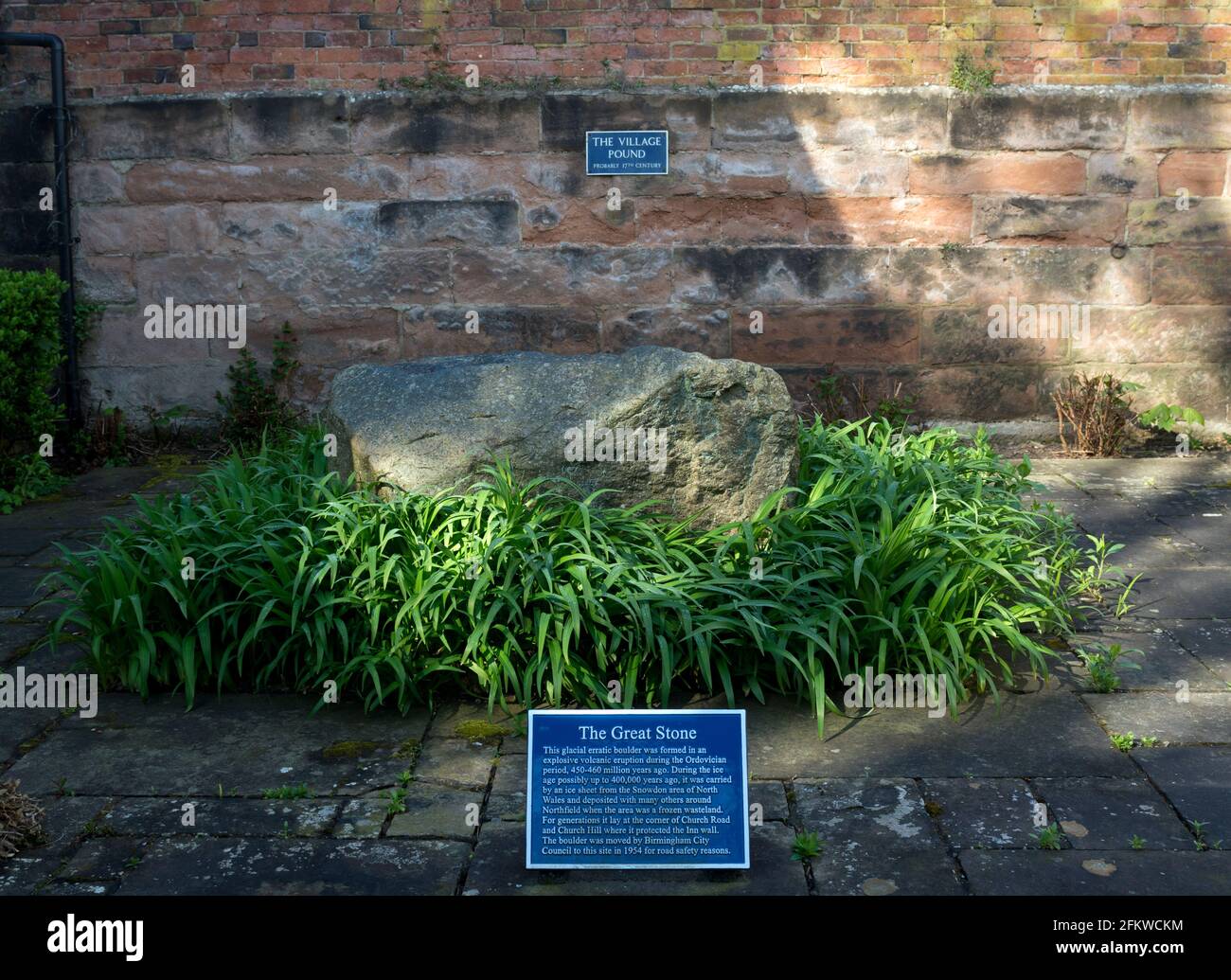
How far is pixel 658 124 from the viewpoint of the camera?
7.32m

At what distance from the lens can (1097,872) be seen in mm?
3062

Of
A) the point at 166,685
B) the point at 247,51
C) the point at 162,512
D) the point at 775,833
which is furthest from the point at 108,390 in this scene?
the point at 775,833

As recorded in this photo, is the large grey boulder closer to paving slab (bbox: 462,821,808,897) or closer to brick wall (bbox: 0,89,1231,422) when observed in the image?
paving slab (bbox: 462,821,808,897)

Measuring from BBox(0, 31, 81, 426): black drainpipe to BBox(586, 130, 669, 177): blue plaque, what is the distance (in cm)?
295

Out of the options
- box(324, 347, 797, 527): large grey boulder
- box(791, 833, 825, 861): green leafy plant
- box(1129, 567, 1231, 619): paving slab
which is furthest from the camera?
box(1129, 567, 1231, 619): paving slab

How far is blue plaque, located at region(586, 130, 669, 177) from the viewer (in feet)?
24.0

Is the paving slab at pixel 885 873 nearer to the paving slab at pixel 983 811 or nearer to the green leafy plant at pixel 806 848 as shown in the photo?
the green leafy plant at pixel 806 848

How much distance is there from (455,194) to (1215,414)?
180 inches

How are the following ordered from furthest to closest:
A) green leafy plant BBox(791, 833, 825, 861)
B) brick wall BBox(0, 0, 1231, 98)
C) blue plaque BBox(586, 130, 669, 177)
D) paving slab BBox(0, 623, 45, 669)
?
blue plaque BBox(586, 130, 669, 177)
brick wall BBox(0, 0, 1231, 98)
paving slab BBox(0, 623, 45, 669)
green leafy plant BBox(791, 833, 825, 861)

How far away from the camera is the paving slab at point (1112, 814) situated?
10.5ft

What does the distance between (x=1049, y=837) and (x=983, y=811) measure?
0.67 ft

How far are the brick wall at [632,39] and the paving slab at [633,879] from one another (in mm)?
5232

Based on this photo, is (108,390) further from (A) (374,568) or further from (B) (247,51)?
(A) (374,568)

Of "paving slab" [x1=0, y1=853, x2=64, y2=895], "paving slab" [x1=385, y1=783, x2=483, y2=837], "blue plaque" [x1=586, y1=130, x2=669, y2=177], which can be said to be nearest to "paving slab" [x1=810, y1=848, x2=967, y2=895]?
"paving slab" [x1=385, y1=783, x2=483, y2=837]
